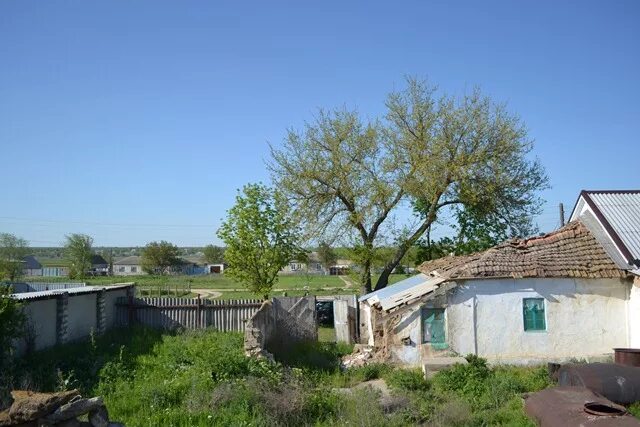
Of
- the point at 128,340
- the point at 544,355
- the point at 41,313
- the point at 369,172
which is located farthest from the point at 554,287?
the point at 41,313

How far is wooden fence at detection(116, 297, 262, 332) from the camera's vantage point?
2158 cm

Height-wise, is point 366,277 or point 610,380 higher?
point 366,277

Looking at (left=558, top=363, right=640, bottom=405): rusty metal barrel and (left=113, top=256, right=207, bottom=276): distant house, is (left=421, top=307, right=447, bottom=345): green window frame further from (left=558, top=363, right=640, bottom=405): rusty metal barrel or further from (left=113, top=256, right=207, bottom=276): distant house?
(left=113, top=256, right=207, bottom=276): distant house

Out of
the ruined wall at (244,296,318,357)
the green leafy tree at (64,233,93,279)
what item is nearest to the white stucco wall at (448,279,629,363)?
the ruined wall at (244,296,318,357)

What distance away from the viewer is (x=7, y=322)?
1312 centimetres

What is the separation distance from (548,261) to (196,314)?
12298 millimetres

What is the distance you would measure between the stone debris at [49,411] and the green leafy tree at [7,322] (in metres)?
5.24

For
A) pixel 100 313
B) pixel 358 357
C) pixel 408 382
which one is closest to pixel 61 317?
pixel 100 313

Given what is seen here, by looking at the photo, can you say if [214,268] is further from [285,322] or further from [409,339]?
[409,339]

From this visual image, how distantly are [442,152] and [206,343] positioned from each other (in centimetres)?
1357

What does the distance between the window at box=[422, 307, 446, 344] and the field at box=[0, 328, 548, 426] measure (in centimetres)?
169

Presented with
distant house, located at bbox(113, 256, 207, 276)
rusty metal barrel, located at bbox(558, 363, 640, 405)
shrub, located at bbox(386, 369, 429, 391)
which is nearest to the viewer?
rusty metal barrel, located at bbox(558, 363, 640, 405)

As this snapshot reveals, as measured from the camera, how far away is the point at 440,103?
26.3 meters

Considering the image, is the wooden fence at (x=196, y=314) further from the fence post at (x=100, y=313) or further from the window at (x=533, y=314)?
the window at (x=533, y=314)
